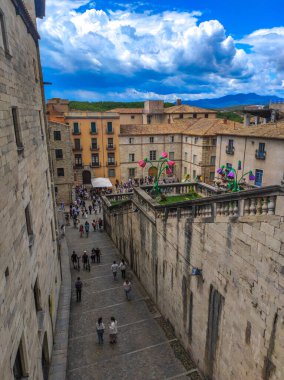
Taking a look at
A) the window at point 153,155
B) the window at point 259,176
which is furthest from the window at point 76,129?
the window at point 259,176

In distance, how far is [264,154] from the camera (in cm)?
2447

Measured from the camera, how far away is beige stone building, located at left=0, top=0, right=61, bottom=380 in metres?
6.21

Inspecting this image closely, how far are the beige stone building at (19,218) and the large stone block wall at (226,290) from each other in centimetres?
551

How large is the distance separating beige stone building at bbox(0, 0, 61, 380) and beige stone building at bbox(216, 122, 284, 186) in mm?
20258

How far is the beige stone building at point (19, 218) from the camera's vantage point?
20.4 feet

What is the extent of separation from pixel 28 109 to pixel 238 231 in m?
8.65

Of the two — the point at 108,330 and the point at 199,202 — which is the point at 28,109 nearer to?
the point at 199,202

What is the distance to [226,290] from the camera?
8.48m

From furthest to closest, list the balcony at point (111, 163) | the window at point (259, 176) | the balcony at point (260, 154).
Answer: the balcony at point (111, 163), the window at point (259, 176), the balcony at point (260, 154)

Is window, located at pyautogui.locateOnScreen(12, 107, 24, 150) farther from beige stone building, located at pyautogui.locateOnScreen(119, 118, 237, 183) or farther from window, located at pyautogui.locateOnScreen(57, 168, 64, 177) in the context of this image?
beige stone building, located at pyautogui.locateOnScreen(119, 118, 237, 183)

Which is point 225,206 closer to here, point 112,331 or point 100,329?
point 112,331

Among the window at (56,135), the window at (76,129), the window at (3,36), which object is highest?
the window at (3,36)

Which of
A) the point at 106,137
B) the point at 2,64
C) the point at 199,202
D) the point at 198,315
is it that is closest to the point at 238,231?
the point at 199,202

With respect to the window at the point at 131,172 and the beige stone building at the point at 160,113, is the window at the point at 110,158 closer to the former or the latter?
the window at the point at 131,172
